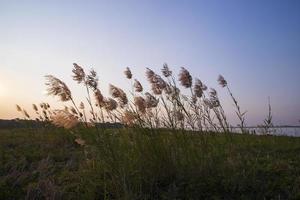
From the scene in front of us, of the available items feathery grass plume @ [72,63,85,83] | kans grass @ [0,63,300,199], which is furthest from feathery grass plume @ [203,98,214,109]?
feathery grass plume @ [72,63,85,83]

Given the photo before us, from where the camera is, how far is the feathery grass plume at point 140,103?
560cm

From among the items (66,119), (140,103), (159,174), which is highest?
(140,103)

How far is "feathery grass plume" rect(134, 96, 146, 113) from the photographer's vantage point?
5.60 meters

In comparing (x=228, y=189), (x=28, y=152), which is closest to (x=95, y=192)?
(x=228, y=189)

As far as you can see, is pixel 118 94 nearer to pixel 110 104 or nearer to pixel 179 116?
pixel 110 104

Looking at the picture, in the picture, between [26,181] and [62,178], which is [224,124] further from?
[26,181]

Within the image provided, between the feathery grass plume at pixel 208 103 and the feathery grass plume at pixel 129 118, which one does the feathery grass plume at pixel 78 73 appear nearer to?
the feathery grass plume at pixel 129 118

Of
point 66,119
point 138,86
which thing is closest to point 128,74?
point 138,86

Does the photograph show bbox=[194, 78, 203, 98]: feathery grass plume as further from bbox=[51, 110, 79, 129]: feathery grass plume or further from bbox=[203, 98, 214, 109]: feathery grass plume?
bbox=[51, 110, 79, 129]: feathery grass plume

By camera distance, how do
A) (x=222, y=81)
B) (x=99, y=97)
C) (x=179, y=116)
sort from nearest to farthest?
1. (x=99, y=97)
2. (x=179, y=116)
3. (x=222, y=81)

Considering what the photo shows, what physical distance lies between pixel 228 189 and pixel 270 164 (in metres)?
1.45

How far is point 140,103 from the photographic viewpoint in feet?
18.4

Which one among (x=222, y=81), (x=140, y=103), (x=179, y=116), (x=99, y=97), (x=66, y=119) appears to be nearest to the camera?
(x=66, y=119)

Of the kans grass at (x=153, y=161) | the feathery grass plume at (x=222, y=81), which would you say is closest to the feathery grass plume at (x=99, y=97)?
the kans grass at (x=153, y=161)
